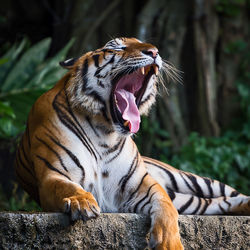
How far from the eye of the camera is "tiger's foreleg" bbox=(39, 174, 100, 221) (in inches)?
80.1

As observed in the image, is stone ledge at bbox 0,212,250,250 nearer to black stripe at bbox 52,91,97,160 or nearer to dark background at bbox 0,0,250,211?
black stripe at bbox 52,91,97,160

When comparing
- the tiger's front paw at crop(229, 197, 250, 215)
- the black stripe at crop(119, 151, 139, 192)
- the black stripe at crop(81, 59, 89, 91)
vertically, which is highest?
the black stripe at crop(81, 59, 89, 91)

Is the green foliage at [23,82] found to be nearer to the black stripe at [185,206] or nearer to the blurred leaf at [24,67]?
the blurred leaf at [24,67]

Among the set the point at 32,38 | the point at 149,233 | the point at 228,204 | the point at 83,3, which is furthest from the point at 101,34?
the point at 149,233

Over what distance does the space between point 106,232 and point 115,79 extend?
91 cm

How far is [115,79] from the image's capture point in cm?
271

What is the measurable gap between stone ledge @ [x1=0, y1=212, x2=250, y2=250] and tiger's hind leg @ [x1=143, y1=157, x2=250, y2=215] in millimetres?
546

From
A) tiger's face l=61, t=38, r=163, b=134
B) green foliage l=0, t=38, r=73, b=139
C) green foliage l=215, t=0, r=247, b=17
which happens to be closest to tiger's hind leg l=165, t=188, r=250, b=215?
tiger's face l=61, t=38, r=163, b=134

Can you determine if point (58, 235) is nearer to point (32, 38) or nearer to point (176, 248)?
point (176, 248)

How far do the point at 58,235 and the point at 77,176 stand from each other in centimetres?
55

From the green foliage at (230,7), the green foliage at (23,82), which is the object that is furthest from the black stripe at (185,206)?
the green foliage at (230,7)

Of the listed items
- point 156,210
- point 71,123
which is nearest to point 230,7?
point 71,123

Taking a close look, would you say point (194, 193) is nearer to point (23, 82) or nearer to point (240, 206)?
point (240, 206)

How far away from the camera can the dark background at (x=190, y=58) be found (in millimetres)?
6578
